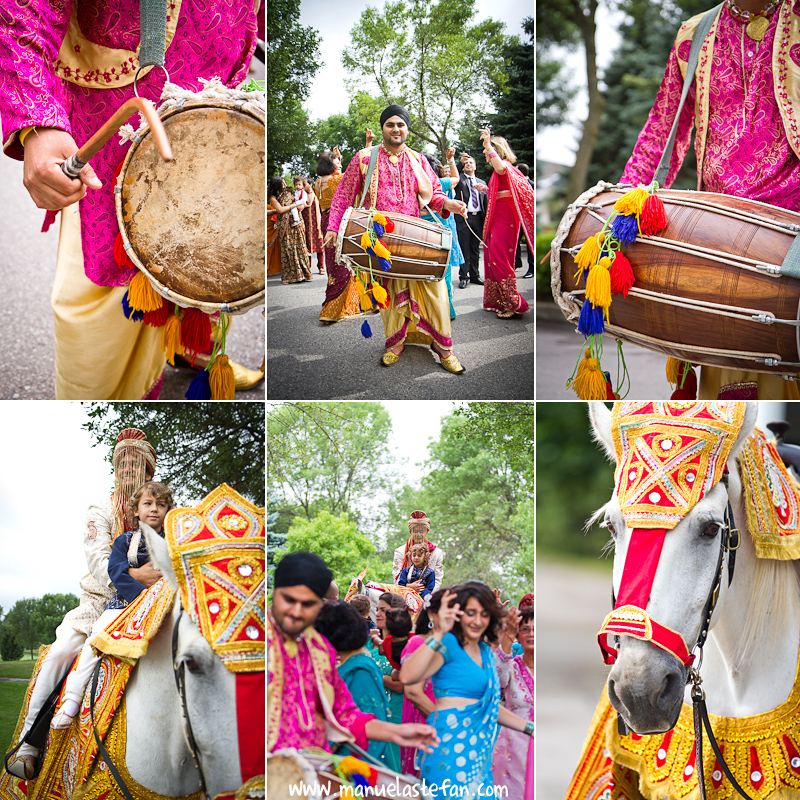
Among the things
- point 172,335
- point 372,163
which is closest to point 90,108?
point 172,335

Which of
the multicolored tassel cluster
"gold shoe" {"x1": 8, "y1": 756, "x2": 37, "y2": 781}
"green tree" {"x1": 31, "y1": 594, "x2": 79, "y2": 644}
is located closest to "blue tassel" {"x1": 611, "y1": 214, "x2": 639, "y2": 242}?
the multicolored tassel cluster

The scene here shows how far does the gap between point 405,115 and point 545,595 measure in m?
2.03

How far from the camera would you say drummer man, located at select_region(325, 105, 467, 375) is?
111 inches

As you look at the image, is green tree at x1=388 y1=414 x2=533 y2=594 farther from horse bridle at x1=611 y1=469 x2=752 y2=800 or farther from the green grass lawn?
the green grass lawn

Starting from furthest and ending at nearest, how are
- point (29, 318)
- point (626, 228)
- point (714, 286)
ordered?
point (29, 318) < point (626, 228) < point (714, 286)

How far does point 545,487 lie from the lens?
3.24 metres

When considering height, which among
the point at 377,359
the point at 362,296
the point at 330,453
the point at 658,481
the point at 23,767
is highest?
the point at 362,296

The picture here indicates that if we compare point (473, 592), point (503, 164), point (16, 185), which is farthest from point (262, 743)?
point (16, 185)

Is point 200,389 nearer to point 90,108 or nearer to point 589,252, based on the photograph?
point 90,108

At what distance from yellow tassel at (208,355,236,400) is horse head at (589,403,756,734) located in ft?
5.15

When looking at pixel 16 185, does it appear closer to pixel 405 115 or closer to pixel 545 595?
pixel 405 115

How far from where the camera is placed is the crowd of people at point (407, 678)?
2811 millimetres

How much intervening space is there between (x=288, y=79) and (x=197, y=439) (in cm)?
145

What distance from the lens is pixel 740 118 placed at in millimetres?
2633
